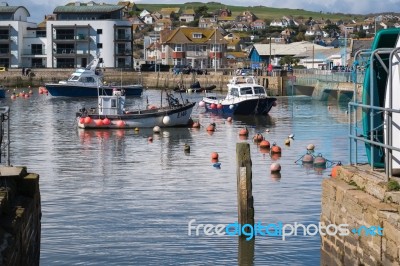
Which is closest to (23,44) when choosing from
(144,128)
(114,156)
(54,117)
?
(54,117)

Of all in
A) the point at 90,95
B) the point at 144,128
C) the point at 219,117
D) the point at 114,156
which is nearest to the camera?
the point at 114,156

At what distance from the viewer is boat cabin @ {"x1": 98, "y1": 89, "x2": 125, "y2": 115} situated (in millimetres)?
49125

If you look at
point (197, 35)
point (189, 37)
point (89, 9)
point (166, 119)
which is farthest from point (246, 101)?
point (197, 35)

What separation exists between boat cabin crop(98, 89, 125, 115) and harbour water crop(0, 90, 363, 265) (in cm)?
173

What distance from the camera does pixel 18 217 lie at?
13.5 metres

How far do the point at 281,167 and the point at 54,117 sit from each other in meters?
32.3

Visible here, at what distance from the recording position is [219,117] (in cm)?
6000

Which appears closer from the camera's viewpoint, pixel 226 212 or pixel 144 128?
pixel 226 212

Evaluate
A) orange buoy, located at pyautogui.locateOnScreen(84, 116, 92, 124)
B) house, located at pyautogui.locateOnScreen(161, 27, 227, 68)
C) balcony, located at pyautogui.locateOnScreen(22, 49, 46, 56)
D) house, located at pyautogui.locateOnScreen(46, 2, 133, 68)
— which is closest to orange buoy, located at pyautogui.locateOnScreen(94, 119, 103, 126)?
orange buoy, located at pyautogui.locateOnScreen(84, 116, 92, 124)

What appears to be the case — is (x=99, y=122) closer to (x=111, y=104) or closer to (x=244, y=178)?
(x=111, y=104)

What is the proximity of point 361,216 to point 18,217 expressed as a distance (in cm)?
519

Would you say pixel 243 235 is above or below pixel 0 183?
below

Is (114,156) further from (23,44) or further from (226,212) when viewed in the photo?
(23,44)

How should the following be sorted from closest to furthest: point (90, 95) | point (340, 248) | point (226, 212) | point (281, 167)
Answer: point (340, 248) → point (226, 212) → point (281, 167) → point (90, 95)
